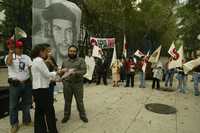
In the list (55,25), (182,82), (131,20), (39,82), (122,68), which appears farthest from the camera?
(131,20)

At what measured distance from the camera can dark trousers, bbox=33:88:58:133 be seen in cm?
594

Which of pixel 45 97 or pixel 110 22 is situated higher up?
pixel 110 22

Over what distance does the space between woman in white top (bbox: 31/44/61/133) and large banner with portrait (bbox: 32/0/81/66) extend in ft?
14.9

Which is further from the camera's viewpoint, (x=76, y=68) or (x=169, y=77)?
(x=169, y=77)

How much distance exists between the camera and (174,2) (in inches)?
1029

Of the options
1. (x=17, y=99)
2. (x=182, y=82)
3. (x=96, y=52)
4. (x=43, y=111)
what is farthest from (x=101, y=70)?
(x=43, y=111)

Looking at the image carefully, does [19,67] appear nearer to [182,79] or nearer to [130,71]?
[130,71]

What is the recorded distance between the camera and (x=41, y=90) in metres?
5.93

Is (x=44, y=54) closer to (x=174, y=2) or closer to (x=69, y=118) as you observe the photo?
(x=69, y=118)

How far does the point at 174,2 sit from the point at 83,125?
21.4 metres

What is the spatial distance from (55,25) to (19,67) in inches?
174

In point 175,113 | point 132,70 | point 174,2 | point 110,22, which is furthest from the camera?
point 174,2

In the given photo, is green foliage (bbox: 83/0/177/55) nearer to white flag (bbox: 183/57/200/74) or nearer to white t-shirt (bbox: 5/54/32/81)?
white flag (bbox: 183/57/200/74)

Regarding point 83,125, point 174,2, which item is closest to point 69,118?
point 83,125
